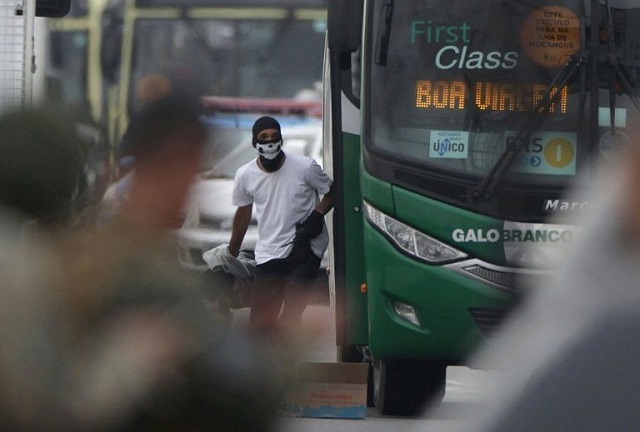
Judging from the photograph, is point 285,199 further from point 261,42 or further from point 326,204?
point 261,42

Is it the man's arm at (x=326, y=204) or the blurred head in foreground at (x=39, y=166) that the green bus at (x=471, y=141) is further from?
the blurred head in foreground at (x=39, y=166)

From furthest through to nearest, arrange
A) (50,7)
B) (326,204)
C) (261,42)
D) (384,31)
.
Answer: (261,42) < (326,204) < (50,7) < (384,31)

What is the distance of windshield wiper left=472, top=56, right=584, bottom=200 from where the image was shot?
838cm

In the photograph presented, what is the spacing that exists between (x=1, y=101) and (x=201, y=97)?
45cm

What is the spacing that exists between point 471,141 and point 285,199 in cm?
185

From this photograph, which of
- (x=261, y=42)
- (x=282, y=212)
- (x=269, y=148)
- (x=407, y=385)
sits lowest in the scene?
(x=407, y=385)

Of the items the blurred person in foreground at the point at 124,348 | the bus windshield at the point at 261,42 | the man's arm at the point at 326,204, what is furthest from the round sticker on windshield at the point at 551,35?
the bus windshield at the point at 261,42

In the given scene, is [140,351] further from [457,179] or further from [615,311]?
[457,179]

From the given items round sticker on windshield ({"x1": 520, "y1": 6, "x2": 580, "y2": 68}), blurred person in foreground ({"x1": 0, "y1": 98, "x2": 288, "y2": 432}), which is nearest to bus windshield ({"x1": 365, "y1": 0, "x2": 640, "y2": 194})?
→ round sticker on windshield ({"x1": 520, "y1": 6, "x2": 580, "y2": 68})

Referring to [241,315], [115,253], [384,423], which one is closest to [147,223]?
[115,253]

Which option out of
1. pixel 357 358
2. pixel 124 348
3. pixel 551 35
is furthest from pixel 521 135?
pixel 124 348

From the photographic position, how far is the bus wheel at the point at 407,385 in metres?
9.09

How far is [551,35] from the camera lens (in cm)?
847

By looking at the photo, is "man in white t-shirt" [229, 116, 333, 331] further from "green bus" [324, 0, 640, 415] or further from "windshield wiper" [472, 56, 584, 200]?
"windshield wiper" [472, 56, 584, 200]
